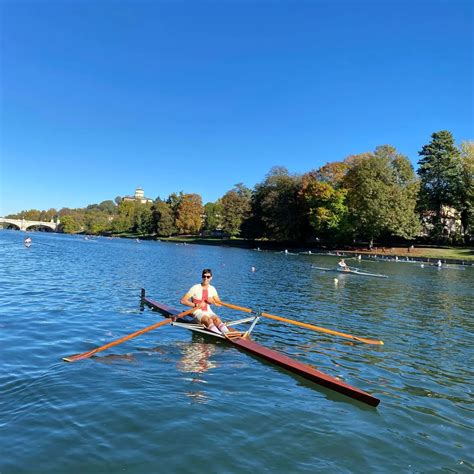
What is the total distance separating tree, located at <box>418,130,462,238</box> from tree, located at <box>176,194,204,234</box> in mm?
75735

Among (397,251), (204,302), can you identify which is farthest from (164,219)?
(204,302)

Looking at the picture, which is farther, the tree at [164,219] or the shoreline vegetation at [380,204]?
the tree at [164,219]

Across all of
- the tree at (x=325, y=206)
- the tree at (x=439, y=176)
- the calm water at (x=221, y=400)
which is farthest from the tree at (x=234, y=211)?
the calm water at (x=221, y=400)

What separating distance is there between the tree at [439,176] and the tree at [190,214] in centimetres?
7574

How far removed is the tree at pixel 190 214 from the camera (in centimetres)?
14150

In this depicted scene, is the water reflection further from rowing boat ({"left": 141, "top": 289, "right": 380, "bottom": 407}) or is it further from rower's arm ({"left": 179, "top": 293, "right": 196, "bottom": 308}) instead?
rower's arm ({"left": 179, "top": 293, "right": 196, "bottom": 308})

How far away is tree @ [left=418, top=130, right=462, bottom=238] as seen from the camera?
78.9 metres

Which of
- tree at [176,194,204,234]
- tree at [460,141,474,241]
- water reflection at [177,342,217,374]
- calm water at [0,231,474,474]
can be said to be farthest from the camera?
tree at [176,194,204,234]

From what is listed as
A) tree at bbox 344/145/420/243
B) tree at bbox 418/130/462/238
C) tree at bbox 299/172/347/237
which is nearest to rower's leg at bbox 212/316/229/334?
tree at bbox 344/145/420/243

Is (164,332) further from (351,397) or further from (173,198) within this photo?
(173,198)

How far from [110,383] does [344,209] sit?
2972 inches

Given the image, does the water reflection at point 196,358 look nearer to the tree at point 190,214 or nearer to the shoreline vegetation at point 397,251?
the shoreline vegetation at point 397,251

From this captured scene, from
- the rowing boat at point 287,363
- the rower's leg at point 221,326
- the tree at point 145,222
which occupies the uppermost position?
the tree at point 145,222

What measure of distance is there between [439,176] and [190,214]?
80.3 metres
